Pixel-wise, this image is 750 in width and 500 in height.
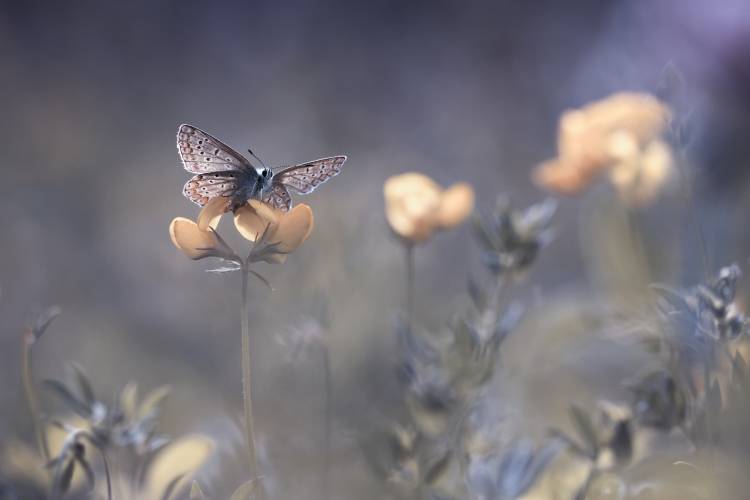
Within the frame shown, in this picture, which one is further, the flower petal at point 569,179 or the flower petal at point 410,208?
the flower petal at point 569,179

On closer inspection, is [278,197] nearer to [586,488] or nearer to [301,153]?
[586,488]

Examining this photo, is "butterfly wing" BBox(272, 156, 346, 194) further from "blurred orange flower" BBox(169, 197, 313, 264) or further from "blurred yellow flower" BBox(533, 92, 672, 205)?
"blurred yellow flower" BBox(533, 92, 672, 205)

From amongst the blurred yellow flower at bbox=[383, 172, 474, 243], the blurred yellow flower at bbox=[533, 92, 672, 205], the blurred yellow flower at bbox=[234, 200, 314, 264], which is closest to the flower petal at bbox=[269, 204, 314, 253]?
the blurred yellow flower at bbox=[234, 200, 314, 264]

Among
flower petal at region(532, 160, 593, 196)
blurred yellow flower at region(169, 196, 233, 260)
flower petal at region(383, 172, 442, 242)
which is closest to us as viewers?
blurred yellow flower at region(169, 196, 233, 260)

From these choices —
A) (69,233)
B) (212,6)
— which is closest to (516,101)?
(212,6)

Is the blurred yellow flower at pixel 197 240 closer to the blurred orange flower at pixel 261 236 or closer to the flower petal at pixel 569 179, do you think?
the blurred orange flower at pixel 261 236

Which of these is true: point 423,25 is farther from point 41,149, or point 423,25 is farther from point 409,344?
point 409,344

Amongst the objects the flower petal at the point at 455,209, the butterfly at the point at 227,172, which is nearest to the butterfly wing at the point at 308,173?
the butterfly at the point at 227,172
